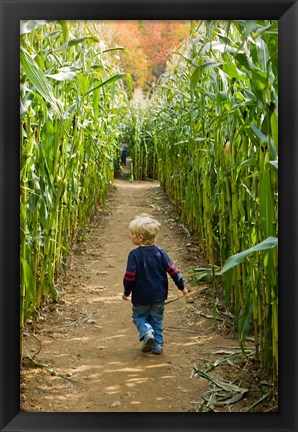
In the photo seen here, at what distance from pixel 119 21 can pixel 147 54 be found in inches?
36.4

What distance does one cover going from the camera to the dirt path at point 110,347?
191 centimetres

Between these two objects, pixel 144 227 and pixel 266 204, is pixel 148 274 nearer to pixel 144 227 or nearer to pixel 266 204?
pixel 144 227

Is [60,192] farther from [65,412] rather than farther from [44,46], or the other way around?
[65,412]

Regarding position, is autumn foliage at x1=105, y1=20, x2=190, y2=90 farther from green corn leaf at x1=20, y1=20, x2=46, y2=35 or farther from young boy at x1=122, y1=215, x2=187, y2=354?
young boy at x1=122, y1=215, x2=187, y2=354

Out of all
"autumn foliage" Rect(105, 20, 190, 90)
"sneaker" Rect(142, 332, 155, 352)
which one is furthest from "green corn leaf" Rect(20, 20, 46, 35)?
"sneaker" Rect(142, 332, 155, 352)

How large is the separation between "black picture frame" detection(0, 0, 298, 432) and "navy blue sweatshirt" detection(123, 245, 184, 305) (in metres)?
0.68

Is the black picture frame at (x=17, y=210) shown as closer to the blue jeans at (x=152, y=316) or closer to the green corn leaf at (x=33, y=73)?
the green corn leaf at (x=33, y=73)

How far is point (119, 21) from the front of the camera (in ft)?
5.67

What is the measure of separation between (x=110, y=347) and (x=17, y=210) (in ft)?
2.98

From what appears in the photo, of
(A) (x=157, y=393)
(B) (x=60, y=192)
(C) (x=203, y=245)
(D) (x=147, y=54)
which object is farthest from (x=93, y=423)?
(C) (x=203, y=245)

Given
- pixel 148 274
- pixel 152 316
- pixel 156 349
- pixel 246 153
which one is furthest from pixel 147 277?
pixel 246 153

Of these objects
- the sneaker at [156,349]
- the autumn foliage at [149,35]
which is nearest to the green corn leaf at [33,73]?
the autumn foliage at [149,35]

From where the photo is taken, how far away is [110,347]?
2.39m

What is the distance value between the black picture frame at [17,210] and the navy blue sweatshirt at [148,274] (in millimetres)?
685
